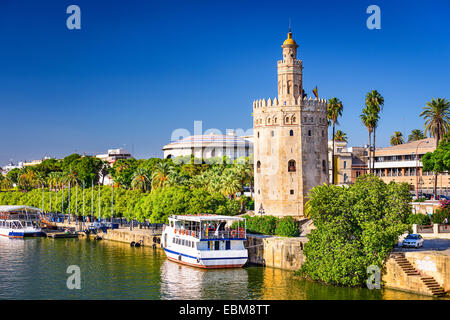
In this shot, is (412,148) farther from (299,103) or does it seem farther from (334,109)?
(299,103)

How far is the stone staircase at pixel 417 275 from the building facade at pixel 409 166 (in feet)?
213

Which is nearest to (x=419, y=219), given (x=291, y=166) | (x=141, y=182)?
(x=291, y=166)

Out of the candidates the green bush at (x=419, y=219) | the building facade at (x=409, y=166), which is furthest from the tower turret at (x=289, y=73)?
the building facade at (x=409, y=166)

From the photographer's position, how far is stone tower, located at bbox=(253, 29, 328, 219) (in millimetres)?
67938

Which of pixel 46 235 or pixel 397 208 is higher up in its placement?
pixel 397 208

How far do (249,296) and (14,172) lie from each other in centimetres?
14873

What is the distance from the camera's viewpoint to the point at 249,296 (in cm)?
4112

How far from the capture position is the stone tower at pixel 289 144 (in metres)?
67.9

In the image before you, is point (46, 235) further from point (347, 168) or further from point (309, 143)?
point (347, 168)

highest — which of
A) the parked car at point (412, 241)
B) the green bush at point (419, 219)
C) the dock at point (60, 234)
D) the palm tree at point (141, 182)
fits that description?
the palm tree at point (141, 182)

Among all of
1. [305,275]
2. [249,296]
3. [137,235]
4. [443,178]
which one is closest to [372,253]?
[305,275]

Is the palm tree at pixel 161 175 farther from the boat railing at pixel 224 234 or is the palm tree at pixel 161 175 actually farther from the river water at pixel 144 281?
the boat railing at pixel 224 234

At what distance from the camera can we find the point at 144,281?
47156 mm

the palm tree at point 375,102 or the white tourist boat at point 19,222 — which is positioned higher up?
the palm tree at point 375,102
